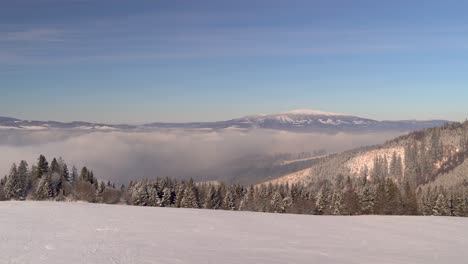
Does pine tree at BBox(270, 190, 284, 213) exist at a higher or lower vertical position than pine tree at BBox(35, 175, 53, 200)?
lower

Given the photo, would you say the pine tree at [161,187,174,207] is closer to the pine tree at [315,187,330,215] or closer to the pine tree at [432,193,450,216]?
the pine tree at [315,187,330,215]

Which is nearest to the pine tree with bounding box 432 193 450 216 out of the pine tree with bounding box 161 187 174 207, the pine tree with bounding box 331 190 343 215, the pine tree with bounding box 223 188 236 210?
the pine tree with bounding box 331 190 343 215

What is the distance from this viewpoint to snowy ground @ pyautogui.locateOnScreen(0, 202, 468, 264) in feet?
77.0

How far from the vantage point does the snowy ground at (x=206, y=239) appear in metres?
23.5

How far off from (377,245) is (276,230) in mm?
9837

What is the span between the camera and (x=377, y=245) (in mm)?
32719

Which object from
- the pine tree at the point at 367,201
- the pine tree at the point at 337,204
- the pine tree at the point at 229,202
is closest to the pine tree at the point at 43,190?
the pine tree at the point at 229,202

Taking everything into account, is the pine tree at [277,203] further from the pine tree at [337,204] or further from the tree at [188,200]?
the tree at [188,200]

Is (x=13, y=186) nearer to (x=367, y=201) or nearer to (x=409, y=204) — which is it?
(x=367, y=201)

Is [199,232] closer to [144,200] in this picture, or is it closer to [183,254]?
[183,254]

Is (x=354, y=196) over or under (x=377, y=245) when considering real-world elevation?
under

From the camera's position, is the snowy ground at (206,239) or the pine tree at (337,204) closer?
the snowy ground at (206,239)

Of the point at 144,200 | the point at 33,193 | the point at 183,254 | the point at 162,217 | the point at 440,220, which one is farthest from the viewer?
the point at 144,200

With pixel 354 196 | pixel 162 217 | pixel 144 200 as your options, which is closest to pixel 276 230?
pixel 162 217
